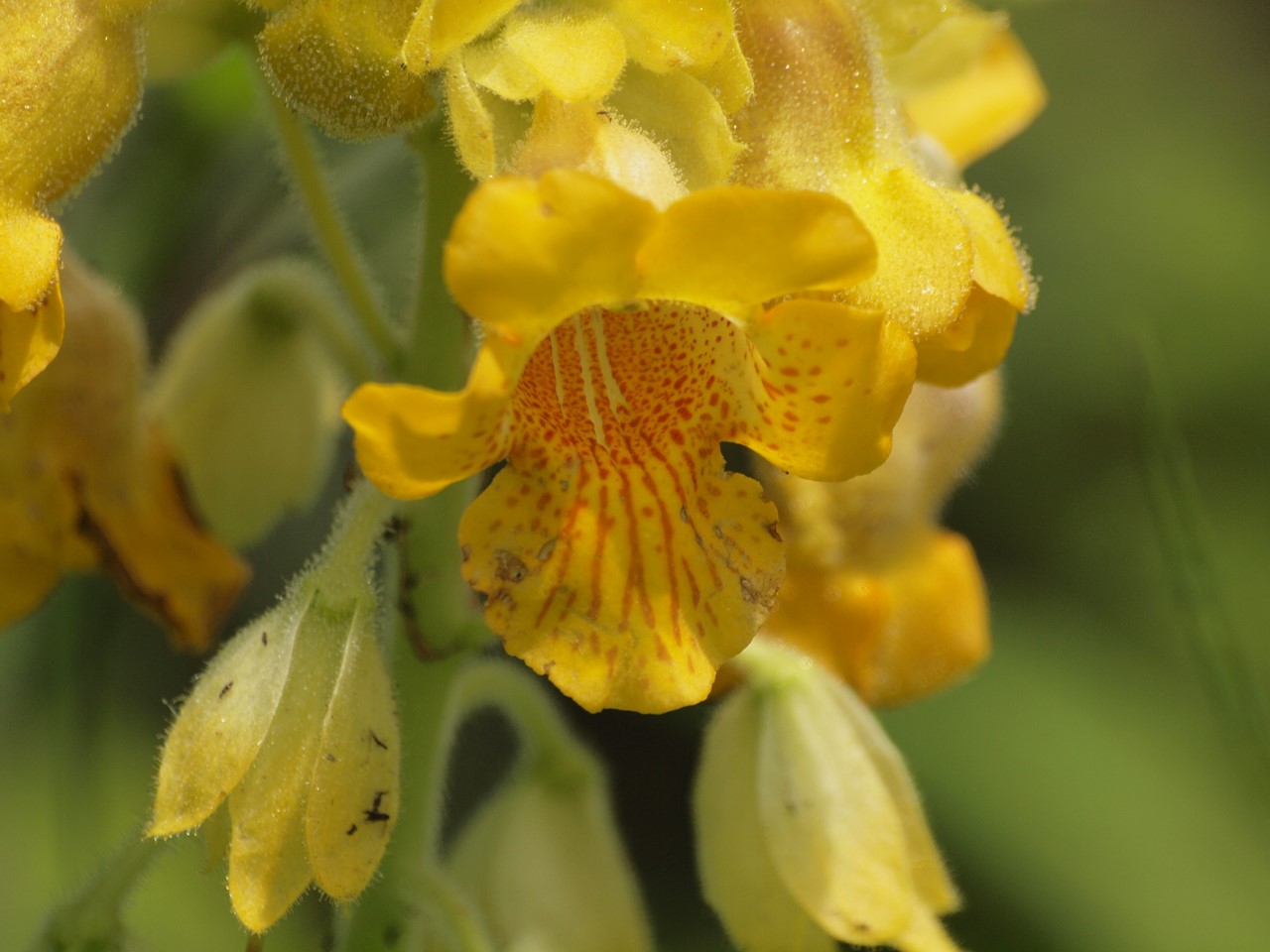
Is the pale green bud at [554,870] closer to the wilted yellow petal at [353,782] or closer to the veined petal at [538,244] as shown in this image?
the wilted yellow petal at [353,782]

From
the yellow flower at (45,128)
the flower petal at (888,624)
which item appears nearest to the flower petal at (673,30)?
the yellow flower at (45,128)

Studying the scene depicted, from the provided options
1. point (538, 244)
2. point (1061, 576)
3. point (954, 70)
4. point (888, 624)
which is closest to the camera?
point (538, 244)

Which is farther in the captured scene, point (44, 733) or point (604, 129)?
point (44, 733)

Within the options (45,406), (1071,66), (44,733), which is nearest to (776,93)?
(45,406)

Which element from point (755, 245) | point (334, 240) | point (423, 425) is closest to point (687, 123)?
point (755, 245)

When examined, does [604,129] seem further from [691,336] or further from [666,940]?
[666,940]

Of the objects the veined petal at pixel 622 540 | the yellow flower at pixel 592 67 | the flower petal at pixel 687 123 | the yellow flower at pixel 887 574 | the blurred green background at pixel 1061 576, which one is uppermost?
the yellow flower at pixel 592 67

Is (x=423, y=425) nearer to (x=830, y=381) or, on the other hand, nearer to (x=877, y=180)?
(x=830, y=381)
